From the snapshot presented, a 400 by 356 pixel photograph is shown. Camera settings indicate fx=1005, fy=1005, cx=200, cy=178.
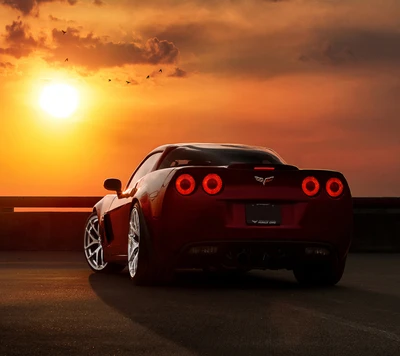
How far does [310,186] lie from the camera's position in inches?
383

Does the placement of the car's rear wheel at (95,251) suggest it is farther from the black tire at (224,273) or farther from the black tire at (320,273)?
the black tire at (320,273)

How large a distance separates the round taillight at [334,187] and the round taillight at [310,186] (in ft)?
0.47

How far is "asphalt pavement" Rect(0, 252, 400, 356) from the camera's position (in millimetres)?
6102

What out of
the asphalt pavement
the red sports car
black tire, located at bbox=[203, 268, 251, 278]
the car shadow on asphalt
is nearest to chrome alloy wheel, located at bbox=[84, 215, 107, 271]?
the asphalt pavement

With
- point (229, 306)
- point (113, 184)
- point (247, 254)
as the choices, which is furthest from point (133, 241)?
point (229, 306)

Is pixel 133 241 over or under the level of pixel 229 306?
over

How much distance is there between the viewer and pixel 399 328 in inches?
277

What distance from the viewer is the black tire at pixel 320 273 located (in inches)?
401

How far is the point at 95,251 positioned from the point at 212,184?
3310 mm

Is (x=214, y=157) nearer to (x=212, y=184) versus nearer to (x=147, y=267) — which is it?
(x=212, y=184)

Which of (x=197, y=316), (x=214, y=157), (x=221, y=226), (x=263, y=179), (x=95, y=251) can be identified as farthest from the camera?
(x=95, y=251)

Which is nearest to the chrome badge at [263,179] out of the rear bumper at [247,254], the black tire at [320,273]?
the rear bumper at [247,254]

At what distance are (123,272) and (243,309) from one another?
4.66 meters

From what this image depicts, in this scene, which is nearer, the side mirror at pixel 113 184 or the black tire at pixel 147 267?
the black tire at pixel 147 267
